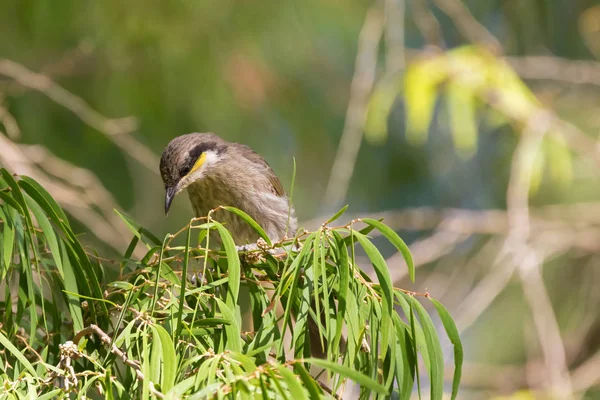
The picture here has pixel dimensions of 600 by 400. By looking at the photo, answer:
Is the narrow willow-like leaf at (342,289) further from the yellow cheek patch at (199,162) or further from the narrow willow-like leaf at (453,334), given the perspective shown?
the yellow cheek patch at (199,162)

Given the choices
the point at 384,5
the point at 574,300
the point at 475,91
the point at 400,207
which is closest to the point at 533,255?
the point at 475,91

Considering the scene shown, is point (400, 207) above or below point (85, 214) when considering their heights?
above

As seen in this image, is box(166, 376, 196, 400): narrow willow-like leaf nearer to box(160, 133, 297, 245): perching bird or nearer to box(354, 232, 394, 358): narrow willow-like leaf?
box(354, 232, 394, 358): narrow willow-like leaf

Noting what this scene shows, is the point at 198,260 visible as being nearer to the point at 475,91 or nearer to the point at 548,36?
the point at 475,91

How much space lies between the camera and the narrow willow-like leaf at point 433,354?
5.75 ft

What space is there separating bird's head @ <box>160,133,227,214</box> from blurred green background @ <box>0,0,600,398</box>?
0.52m

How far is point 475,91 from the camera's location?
5.09m

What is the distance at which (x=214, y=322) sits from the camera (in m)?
1.71

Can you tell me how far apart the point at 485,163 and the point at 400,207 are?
0.92 metres

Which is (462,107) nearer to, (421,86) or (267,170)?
(421,86)

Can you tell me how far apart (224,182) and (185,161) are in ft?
0.87

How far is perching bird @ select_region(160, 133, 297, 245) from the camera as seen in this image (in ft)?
11.9

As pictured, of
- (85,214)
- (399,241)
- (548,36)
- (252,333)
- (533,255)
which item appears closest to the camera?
(399,241)

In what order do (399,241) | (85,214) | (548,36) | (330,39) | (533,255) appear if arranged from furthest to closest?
(548,36) → (330,39) → (533,255) → (85,214) → (399,241)
